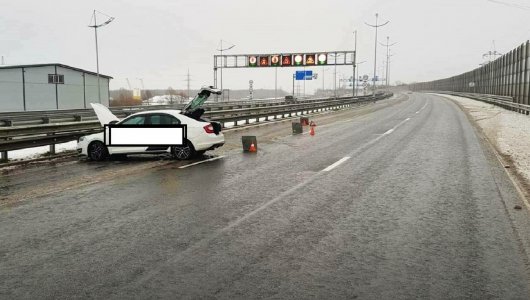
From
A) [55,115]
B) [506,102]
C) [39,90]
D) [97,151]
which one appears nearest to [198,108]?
[97,151]

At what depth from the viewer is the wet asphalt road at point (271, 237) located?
4234 mm

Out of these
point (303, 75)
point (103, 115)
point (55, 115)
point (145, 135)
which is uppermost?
point (303, 75)

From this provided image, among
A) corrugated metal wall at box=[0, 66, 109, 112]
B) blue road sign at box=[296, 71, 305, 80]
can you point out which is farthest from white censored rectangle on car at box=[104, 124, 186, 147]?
blue road sign at box=[296, 71, 305, 80]

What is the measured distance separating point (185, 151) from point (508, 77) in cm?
3806

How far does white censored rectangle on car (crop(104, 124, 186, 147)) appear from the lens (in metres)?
12.6

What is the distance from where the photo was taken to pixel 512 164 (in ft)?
38.9

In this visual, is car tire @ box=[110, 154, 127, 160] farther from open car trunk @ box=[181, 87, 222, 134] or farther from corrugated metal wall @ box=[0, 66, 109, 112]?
corrugated metal wall @ box=[0, 66, 109, 112]

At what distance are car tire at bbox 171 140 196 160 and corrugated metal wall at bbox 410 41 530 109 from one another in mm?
27617

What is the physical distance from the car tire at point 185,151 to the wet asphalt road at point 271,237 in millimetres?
→ 2373

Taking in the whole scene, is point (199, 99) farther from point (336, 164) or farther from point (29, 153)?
point (29, 153)

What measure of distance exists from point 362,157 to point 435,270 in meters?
8.33

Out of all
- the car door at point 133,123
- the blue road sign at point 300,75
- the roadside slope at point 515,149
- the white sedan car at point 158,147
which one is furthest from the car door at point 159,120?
the blue road sign at point 300,75

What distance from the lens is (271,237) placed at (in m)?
5.70

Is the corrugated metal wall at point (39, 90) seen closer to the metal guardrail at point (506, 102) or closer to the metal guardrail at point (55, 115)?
the metal guardrail at point (55, 115)
